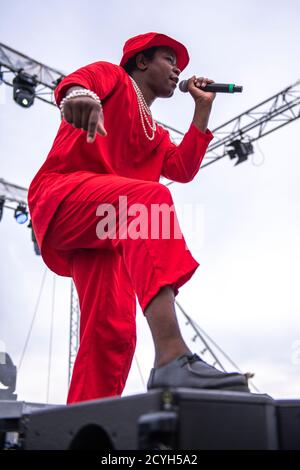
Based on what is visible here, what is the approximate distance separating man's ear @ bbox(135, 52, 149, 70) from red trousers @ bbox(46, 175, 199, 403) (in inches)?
24.8

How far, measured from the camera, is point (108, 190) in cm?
130

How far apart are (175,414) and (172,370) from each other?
0.30 metres

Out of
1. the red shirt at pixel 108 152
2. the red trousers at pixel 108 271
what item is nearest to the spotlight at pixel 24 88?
the red shirt at pixel 108 152

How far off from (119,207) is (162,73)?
0.74 metres

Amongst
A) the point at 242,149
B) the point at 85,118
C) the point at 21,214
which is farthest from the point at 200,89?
the point at 21,214

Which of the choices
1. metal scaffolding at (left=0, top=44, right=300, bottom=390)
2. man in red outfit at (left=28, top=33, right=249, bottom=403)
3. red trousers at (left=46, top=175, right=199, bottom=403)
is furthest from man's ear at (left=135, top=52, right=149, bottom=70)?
metal scaffolding at (left=0, top=44, right=300, bottom=390)

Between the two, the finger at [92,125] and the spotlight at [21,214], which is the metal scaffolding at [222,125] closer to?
the spotlight at [21,214]

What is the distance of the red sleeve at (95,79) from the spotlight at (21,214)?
18.2ft

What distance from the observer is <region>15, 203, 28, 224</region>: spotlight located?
697 cm

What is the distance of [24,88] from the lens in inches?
218

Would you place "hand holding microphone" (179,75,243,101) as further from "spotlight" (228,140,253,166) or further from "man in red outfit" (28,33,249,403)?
"spotlight" (228,140,253,166)

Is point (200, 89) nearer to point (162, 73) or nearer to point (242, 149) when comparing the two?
point (162, 73)
